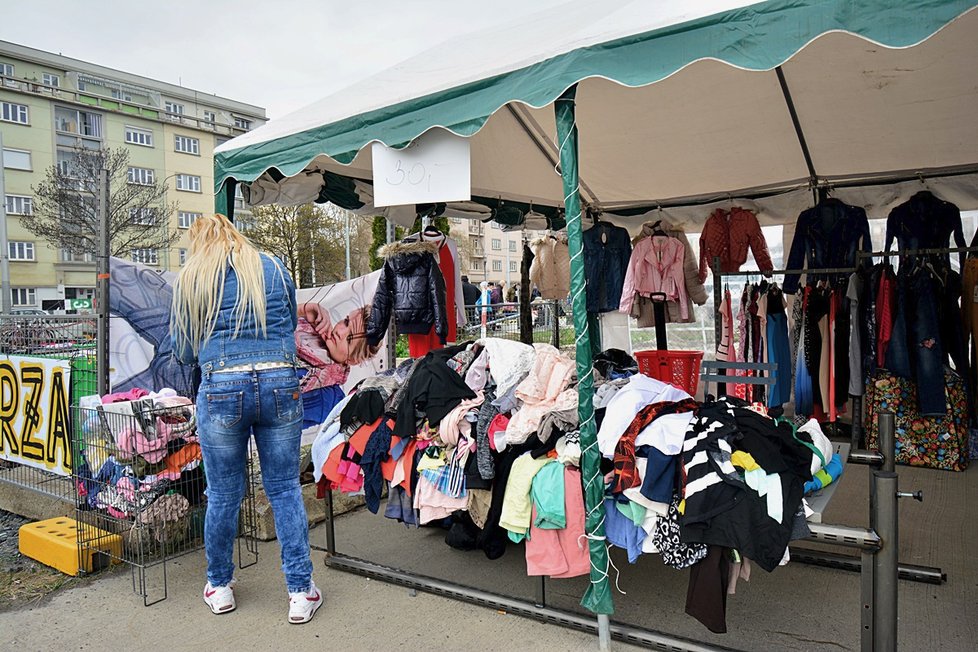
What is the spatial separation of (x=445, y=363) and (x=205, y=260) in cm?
128

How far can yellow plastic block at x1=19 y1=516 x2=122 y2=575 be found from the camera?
3785 millimetres

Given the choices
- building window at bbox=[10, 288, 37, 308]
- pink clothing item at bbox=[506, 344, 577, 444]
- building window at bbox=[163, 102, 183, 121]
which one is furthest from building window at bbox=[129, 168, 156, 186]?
pink clothing item at bbox=[506, 344, 577, 444]

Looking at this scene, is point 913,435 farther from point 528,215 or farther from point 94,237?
point 94,237

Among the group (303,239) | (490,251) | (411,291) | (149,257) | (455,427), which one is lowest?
(455,427)

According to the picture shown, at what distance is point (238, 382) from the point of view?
3006 mm

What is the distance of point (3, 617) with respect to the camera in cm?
332

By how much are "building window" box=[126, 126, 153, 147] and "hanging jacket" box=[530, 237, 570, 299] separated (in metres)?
42.1

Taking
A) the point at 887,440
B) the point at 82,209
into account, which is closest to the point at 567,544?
the point at 887,440

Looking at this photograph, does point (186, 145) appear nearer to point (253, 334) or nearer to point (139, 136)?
point (139, 136)

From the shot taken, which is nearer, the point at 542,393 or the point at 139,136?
the point at 542,393

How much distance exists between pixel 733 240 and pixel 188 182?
4402 cm

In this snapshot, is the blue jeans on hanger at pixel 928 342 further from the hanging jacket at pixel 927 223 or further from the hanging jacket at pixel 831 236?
the hanging jacket at pixel 831 236

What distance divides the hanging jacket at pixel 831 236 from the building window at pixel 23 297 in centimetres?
3963

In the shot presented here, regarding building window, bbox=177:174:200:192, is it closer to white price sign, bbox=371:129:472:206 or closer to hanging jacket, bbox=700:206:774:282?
hanging jacket, bbox=700:206:774:282
